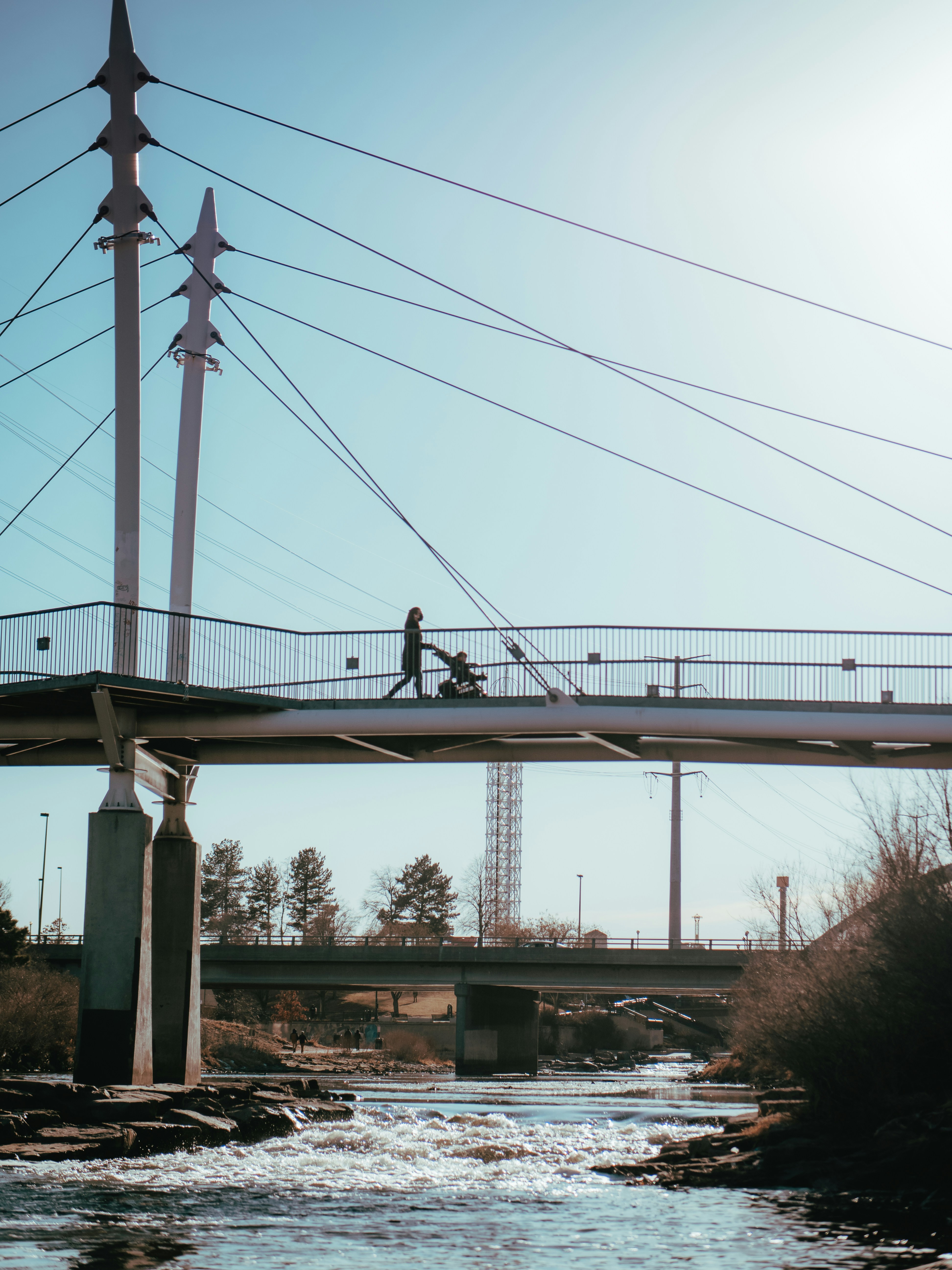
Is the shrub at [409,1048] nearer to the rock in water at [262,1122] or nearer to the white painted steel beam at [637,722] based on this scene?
the rock in water at [262,1122]

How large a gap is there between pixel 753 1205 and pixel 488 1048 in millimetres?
53839

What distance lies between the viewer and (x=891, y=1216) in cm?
1797

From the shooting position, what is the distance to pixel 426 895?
143 metres

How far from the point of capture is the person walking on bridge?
107 feet

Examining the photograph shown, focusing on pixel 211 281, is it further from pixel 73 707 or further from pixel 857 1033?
pixel 857 1033

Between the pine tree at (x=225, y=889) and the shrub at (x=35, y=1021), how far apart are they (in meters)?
75.5

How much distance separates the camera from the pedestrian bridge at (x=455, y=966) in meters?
65.5

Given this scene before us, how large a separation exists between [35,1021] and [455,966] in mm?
21513

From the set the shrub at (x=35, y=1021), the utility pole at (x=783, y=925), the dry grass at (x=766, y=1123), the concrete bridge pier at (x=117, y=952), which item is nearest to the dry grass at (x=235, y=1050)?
the shrub at (x=35, y=1021)

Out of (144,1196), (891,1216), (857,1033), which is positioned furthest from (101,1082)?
(891,1216)

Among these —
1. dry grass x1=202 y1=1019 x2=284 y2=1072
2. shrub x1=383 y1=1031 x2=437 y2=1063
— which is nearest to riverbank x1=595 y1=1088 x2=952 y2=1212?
dry grass x1=202 y1=1019 x2=284 y2=1072

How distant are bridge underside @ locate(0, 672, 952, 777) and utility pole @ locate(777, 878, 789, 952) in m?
10.0

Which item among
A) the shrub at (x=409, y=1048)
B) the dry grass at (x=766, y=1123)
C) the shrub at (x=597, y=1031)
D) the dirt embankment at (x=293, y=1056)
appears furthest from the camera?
the shrub at (x=597, y=1031)

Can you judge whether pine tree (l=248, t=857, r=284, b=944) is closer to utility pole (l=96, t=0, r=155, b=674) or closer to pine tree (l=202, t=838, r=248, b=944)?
pine tree (l=202, t=838, r=248, b=944)
